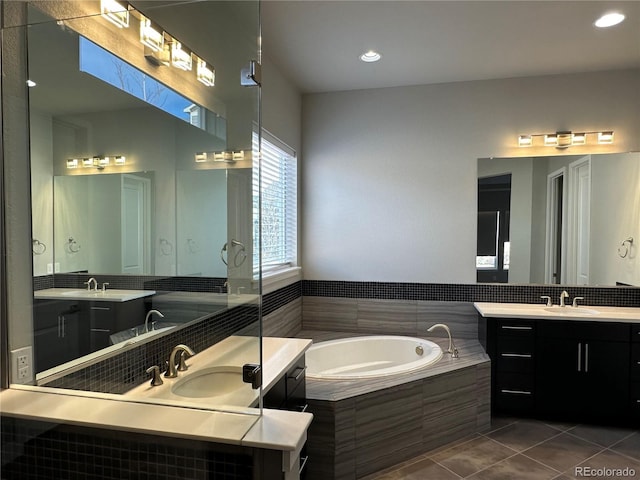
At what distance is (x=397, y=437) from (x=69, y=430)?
195cm

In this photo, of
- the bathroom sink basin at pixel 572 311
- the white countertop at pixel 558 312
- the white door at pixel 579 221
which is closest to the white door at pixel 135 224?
the white countertop at pixel 558 312

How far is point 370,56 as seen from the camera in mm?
3146

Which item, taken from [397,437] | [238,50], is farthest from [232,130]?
[397,437]

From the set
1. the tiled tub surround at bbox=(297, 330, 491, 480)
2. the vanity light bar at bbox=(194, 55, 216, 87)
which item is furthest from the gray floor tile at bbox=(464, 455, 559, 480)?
the vanity light bar at bbox=(194, 55, 216, 87)

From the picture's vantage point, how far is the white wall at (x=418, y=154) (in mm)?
3518

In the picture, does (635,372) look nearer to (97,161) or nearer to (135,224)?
(135,224)

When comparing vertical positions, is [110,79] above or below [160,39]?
below

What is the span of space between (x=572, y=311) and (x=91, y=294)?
11.3ft

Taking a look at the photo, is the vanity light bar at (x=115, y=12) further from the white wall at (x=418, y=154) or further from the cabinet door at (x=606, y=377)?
the cabinet door at (x=606, y=377)

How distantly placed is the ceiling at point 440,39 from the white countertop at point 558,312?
2012 millimetres

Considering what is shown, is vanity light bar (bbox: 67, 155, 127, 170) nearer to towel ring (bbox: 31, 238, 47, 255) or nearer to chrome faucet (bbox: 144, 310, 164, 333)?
towel ring (bbox: 31, 238, 47, 255)

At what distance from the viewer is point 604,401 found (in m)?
3.02

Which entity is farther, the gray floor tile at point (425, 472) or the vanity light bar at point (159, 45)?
the gray floor tile at point (425, 472)

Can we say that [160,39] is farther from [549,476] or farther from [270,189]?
[549,476]
